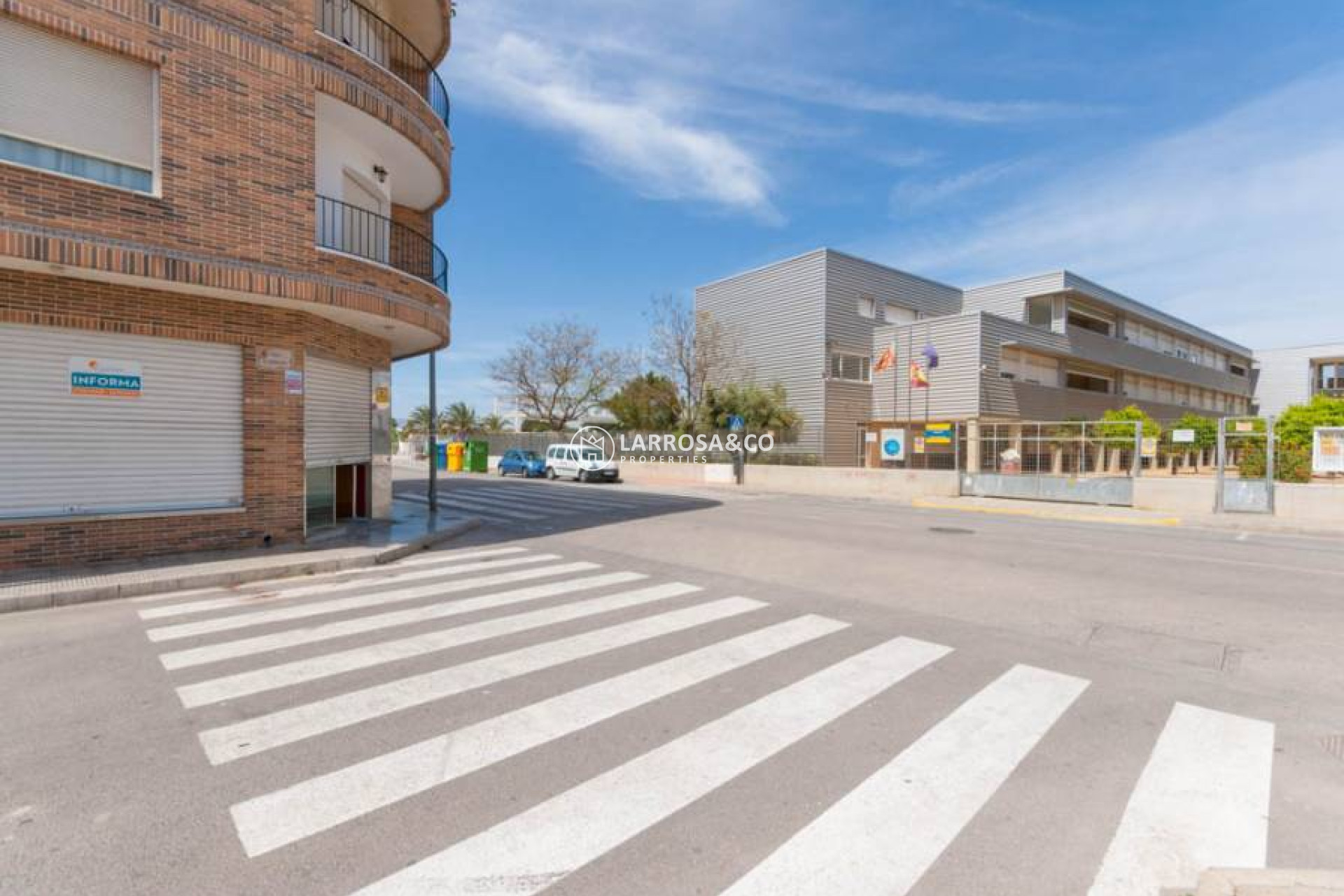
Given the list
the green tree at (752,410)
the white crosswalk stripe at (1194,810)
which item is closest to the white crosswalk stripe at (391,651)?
the white crosswalk stripe at (1194,810)

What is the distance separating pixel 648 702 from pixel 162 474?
28.9 feet

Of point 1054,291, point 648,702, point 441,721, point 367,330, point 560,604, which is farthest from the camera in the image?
point 1054,291

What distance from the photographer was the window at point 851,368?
32125 millimetres

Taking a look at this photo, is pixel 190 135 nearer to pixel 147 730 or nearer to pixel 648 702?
pixel 147 730

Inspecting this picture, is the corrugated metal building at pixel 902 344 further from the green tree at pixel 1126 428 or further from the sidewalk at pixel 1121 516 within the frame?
the sidewalk at pixel 1121 516

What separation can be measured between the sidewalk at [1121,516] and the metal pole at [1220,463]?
0.31m

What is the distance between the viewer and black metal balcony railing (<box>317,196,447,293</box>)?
1109 centimetres

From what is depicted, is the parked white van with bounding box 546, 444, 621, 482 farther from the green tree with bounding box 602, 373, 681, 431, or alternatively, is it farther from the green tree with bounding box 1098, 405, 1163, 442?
the green tree with bounding box 1098, 405, 1163, 442

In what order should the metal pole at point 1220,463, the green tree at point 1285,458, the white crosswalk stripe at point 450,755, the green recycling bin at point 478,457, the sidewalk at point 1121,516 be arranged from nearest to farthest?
the white crosswalk stripe at point 450,755 < the sidewalk at point 1121,516 < the metal pole at point 1220,463 < the green tree at point 1285,458 < the green recycling bin at point 478,457

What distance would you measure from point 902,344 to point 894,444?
799 cm

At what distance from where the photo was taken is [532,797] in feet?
10.7

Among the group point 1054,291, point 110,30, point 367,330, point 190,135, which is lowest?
point 367,330

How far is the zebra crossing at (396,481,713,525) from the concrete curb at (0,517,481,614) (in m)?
5.32

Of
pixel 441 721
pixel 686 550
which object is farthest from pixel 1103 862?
pixel 686 550
